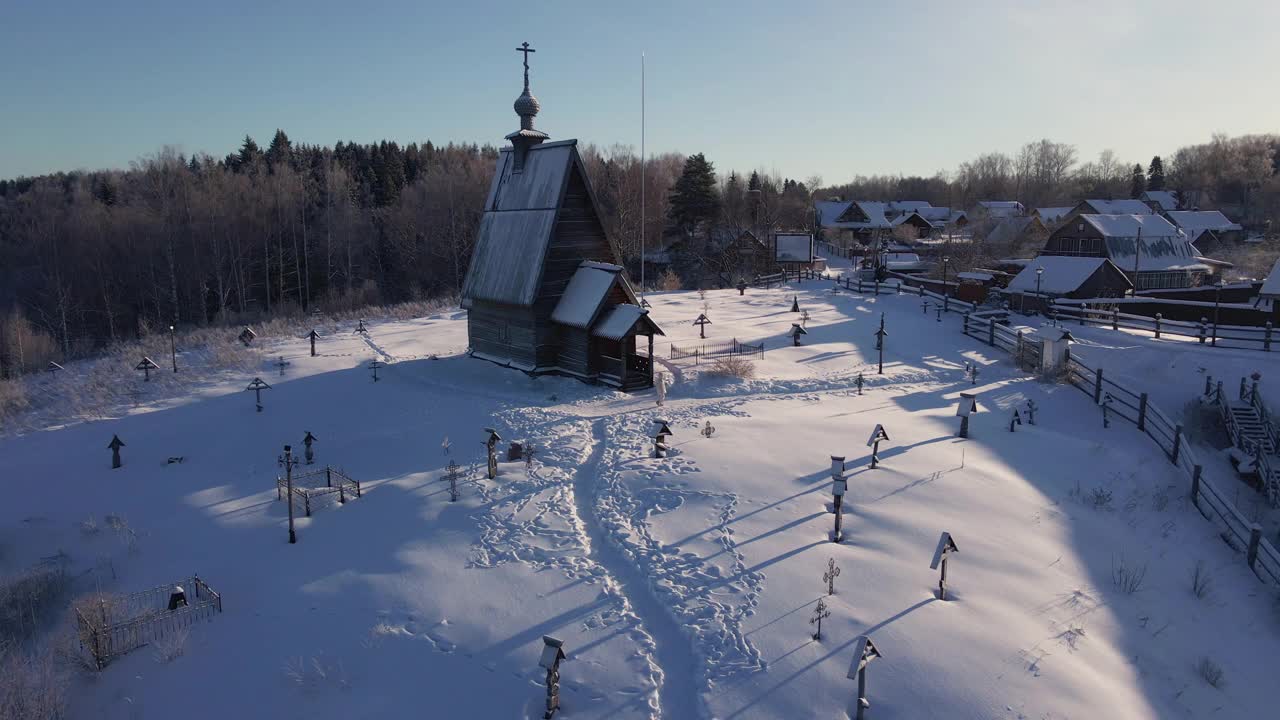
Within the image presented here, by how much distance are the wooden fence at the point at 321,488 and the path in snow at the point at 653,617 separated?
4.38 m

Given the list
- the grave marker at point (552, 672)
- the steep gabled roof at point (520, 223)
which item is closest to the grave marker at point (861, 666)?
the grave marker at point (552, 672)

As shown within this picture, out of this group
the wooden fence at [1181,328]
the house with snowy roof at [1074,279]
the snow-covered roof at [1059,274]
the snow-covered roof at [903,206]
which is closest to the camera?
the wooden fence at [1181,328]

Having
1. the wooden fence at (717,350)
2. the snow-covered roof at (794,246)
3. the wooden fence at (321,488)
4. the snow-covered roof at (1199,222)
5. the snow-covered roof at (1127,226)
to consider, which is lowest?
the wooden fence at (321,488)

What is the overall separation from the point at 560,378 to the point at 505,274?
13.2 ft

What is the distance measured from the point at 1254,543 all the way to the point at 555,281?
18.2 m

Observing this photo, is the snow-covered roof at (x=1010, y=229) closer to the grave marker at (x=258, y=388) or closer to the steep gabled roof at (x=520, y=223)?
the steep gabled roof at (x=520, y=223)

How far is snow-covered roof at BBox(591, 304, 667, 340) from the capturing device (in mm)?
22344

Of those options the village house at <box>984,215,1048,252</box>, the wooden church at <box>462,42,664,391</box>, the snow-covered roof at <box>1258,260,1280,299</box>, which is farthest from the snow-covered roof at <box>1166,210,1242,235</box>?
the wooden church at <box>462,42,664,391</box>

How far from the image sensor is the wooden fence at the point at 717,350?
1057 inches

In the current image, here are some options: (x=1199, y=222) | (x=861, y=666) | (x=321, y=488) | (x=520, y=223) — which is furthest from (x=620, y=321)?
(x=1199, y=222)

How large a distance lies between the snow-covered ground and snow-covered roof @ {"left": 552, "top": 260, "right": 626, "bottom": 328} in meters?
2.52

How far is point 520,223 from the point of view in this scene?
25453mm

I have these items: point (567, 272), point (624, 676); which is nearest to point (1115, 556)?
point (624, 676)

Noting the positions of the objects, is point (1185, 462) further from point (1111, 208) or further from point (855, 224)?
point (1111, 208)
